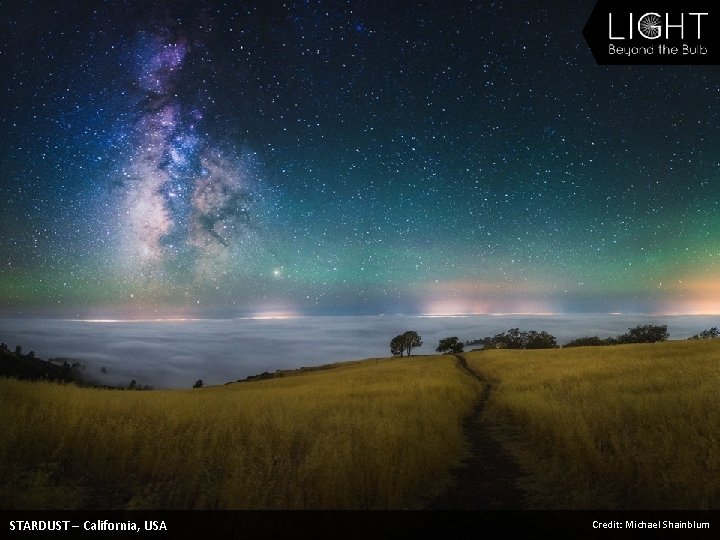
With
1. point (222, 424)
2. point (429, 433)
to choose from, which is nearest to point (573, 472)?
point (429, 433)

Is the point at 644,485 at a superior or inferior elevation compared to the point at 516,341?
superior

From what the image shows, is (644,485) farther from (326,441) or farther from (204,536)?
(204,536)

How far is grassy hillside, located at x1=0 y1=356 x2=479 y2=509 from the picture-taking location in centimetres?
534

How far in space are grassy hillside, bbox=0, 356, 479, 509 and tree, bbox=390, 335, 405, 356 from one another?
83494mm

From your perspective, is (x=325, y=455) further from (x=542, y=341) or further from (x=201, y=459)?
(x=542, y=341)

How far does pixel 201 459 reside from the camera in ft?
21.5

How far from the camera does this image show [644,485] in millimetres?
5734

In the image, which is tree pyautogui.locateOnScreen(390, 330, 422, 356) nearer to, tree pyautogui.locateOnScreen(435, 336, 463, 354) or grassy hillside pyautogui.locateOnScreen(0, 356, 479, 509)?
tree pyautogui.locateOnScreen(435, 336, 463, 354)

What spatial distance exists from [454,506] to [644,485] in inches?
110

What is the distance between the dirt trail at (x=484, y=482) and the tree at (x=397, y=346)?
273ft

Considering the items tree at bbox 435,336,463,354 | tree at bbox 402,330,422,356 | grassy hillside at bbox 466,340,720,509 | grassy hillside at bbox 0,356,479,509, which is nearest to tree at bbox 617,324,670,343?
tree at bbox 435,336,463,354

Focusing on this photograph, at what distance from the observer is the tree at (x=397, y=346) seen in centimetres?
9188

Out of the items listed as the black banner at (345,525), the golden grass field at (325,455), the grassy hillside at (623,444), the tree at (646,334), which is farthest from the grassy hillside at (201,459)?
the tree at (646,334)

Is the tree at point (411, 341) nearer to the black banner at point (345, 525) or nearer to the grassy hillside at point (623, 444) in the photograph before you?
Result: the grassy hillside at point (623, 444)
